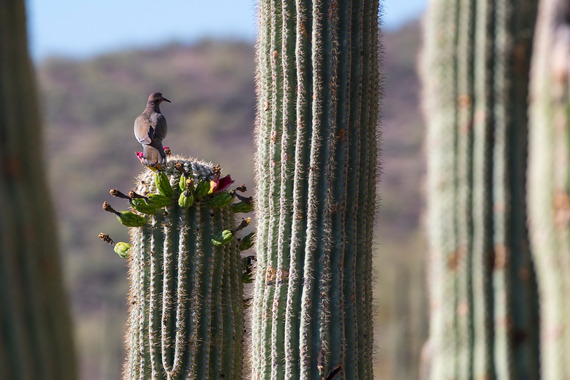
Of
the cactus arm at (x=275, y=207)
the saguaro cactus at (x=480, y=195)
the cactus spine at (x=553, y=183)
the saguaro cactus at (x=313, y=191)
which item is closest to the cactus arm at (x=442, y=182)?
the saguaro cactus at (x=480, y=195)

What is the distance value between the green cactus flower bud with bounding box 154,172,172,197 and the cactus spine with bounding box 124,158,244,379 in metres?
0.04

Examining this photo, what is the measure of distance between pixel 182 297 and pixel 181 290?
Answer: 38mm

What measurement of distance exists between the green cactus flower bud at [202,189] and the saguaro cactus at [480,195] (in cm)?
150

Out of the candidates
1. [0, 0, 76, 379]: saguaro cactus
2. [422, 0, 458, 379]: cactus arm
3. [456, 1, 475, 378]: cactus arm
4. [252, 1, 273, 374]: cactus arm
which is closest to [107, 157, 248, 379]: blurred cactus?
[252, 1, 273, 374]: cactus arm

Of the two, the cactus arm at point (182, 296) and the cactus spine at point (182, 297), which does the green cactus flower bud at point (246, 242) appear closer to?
the cactus spine at point (182, 297)

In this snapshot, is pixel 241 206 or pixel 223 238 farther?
pixel 241 206

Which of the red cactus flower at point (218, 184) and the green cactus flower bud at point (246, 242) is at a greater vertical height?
the red cactus flower at point (218, 184)

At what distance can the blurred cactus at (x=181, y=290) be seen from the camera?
16.1 feet

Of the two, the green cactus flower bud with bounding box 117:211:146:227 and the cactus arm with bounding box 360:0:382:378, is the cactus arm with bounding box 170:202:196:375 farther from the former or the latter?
the cactus arm with bounding box 360:0:382:378

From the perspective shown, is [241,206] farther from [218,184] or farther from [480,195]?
[480,195]

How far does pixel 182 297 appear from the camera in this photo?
492cm

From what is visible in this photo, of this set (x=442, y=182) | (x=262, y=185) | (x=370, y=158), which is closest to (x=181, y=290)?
(x=262, y=185)

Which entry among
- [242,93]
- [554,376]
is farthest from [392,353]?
[242,93]

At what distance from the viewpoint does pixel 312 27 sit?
4.69 meters
